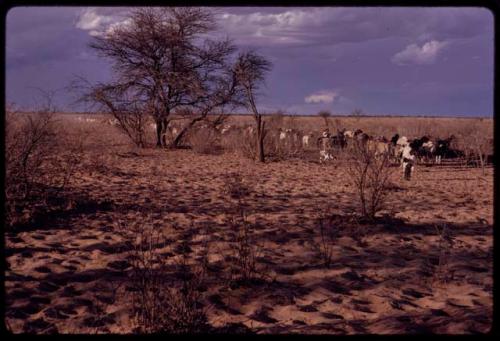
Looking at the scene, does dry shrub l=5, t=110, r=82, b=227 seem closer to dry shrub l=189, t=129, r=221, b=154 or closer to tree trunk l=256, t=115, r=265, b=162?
tree trunk l=256, t=115, r=265, b=162

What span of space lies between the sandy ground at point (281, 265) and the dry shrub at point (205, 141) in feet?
33.1

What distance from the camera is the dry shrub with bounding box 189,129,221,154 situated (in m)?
21.1

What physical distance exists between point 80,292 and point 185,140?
20130mm

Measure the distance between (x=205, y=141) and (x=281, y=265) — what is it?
642 inches

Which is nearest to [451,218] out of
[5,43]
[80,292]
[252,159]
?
[80,292]

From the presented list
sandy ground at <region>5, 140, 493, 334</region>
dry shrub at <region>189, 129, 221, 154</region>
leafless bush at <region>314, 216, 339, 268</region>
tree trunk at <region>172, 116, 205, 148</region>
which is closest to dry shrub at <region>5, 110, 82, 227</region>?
sandy ground at <region>5, 140, 493, 334</region>

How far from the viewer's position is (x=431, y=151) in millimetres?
18609

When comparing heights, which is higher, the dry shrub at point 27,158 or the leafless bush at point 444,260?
the dry shrub at point 27,158

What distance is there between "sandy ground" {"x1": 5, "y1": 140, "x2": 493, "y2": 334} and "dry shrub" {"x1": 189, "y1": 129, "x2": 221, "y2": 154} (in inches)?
398

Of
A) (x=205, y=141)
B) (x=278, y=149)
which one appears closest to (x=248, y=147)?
(x=278, y=149)

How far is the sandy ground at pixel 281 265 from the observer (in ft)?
13.4

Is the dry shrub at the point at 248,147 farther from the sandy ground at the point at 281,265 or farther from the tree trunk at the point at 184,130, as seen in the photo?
the sandy ground at the point at 281,265

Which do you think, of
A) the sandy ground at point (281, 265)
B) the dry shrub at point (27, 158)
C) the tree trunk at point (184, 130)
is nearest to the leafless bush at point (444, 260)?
the sandy ground at point (281, 265)
